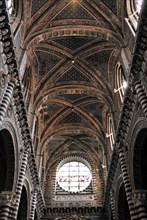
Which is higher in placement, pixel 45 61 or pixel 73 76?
pixel 45 61

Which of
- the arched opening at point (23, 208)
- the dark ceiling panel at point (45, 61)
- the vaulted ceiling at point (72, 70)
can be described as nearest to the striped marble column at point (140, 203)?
the arched opening at point (23, 208)

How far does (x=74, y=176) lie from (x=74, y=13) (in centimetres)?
1457

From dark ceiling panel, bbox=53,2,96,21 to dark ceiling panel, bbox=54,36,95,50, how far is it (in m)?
1.71

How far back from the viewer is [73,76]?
21562 millimetres

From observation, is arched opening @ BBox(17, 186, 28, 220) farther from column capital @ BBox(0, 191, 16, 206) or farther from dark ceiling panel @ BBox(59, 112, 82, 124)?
dark ceiling panel @ BBox(59, 112, 82, 124)

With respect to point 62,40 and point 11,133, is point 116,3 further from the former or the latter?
point 11,133

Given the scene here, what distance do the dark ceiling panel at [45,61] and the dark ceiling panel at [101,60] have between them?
242 centimetres

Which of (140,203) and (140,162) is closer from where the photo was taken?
(140,203)

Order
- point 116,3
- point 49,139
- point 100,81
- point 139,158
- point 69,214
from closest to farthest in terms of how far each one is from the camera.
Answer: point 139,158 < point 116,3 < point 100,81 < point 69,214 < point 49,139

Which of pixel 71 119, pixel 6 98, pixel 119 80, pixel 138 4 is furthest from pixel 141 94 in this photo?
pixel 71 119

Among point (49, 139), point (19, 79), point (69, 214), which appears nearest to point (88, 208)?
point (69, 214)

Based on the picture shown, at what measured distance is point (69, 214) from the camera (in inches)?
904

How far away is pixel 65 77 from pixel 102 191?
10515mm

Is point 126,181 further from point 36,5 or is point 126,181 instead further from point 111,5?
point 36,5
